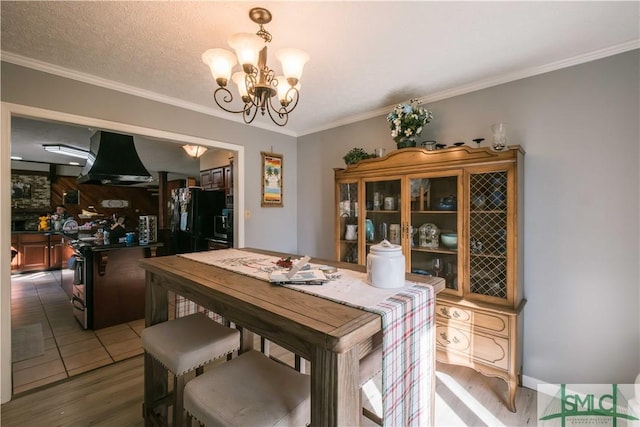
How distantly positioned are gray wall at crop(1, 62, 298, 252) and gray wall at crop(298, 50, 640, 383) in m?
2.32

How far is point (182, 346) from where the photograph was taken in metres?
1.30

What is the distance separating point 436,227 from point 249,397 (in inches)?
75.2

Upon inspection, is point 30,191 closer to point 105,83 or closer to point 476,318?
point 105,83

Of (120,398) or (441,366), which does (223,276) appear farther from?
(441,366)

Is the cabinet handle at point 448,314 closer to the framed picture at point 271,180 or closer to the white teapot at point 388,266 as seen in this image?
the white teapot at point 388,266

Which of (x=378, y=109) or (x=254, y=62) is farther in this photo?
(x=378, y=109)

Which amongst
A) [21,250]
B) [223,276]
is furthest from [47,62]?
[21,250]

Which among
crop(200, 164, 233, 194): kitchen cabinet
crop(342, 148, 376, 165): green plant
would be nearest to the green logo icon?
crop(342, 148, 376, 165): green plant

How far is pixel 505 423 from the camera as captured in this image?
1.67 m

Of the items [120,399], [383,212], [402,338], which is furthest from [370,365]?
[120,399]

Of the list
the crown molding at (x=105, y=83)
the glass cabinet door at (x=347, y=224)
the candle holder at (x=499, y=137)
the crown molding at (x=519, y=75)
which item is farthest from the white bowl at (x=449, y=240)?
the crown molding at (x=105, y=83)

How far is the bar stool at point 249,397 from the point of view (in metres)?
0.90

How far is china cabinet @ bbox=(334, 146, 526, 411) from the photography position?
72.6 inches

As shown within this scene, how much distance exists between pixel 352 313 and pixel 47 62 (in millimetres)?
2751
